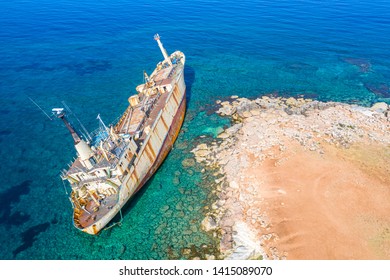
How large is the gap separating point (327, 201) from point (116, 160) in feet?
84.8

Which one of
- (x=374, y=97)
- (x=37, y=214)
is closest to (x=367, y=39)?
(x=374, y=97)

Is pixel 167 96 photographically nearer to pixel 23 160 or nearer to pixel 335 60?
pixel 23 160

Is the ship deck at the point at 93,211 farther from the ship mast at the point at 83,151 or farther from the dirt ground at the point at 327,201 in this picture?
the dirt ground at the point at 327,201

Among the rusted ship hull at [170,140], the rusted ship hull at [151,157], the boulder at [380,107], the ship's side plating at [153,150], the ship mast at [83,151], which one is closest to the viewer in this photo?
the ship mast at [83,151]

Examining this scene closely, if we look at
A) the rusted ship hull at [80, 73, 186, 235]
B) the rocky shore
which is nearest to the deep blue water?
the rusted ship hull at [80, 73, 186, 235]

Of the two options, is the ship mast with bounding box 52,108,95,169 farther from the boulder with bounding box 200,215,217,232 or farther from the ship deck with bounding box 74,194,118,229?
the boulder with bounding box 200,215,217,232

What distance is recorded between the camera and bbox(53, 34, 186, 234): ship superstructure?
1102 inches

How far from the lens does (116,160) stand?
2895cm

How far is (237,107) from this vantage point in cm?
4703

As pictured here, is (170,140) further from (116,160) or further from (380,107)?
(380,107)

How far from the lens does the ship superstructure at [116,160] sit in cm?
2800

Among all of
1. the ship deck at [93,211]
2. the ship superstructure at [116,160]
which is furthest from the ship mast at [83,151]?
the ship deck at [93,211]

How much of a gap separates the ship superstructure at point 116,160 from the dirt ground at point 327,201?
14.5 meters

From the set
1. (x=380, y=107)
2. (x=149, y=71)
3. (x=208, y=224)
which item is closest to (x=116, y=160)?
(x=208, y=224)
